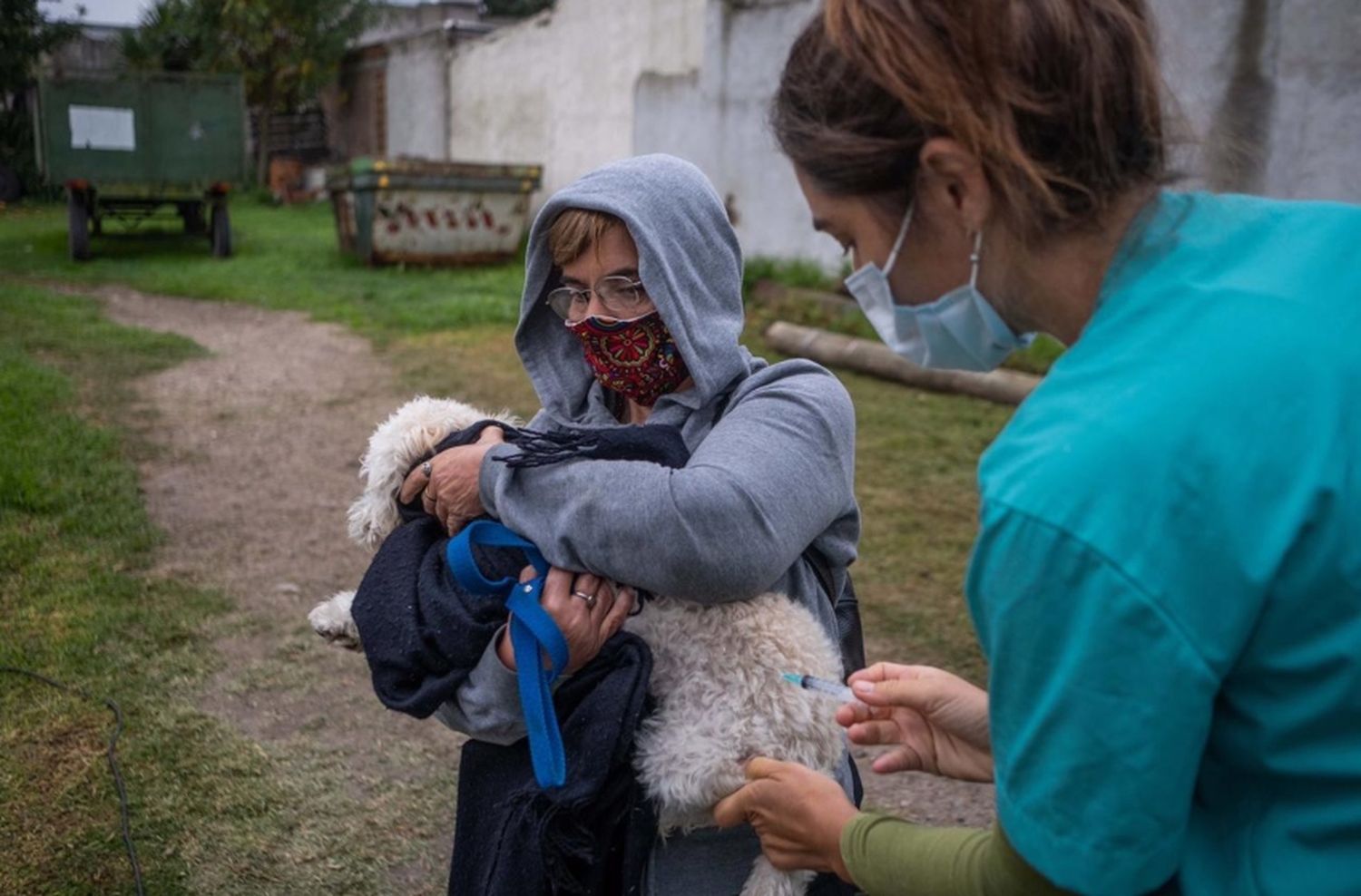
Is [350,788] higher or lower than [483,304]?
lower

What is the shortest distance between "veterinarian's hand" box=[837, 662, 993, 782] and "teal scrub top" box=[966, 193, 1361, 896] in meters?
0.49

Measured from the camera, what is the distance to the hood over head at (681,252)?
2.02m

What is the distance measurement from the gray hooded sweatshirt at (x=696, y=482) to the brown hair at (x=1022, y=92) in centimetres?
67

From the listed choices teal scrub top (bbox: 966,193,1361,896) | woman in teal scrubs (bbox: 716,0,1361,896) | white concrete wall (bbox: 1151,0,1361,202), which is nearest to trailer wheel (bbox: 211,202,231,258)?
white concrete wall (bbox: 1151,0,1361,202)

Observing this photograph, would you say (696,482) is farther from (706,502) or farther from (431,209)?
(431,209)

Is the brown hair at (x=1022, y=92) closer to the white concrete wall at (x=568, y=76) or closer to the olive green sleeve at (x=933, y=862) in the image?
the olive green sleeve at (x=933, y=862)

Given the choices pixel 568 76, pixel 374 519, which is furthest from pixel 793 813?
pixel 568 76

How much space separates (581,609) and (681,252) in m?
0.64

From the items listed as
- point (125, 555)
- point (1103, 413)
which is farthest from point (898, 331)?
point (125, 555)

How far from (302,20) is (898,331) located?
77.8 ft

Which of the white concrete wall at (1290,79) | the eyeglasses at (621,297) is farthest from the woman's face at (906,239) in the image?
the white concrete wall at (1290,79)

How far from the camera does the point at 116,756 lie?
11.7 feet

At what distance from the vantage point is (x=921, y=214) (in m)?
1.36

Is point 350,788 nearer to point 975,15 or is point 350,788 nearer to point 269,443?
point 975,15
